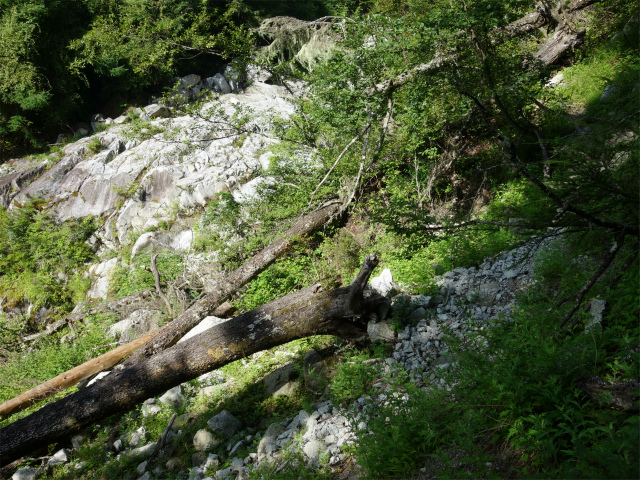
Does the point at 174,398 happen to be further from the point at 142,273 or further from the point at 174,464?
the point at 142,273

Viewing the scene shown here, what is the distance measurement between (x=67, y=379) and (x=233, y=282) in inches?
127

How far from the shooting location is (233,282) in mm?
7031

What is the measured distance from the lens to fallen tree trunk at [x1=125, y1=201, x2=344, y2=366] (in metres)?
6.18

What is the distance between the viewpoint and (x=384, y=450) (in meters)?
2.61

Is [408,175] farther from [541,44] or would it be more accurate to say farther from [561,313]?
[561,313]

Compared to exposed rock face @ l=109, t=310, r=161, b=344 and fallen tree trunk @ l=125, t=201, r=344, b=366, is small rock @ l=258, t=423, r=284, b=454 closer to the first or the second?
fallen tree trunk @ l=125, t=201, r=344, b=366

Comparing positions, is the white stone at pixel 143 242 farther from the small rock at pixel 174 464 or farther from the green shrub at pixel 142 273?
the small rock at pixel 174 464

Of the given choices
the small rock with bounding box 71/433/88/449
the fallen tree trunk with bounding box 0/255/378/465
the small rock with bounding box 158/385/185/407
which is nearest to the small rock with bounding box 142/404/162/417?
the small rock with bounding box 158/385/185/407

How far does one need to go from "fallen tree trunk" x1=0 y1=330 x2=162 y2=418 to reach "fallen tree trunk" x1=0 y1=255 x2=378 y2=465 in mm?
2085

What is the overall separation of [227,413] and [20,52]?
17562mm

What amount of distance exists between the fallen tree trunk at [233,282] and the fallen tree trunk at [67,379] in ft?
2.79

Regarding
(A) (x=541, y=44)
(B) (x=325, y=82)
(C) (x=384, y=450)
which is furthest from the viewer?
(A) (x=541, y=44)

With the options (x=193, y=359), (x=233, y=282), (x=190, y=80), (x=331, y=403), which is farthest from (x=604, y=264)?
(x=190, y=80)

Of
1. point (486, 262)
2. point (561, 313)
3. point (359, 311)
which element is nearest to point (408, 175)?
point (486, 262)
